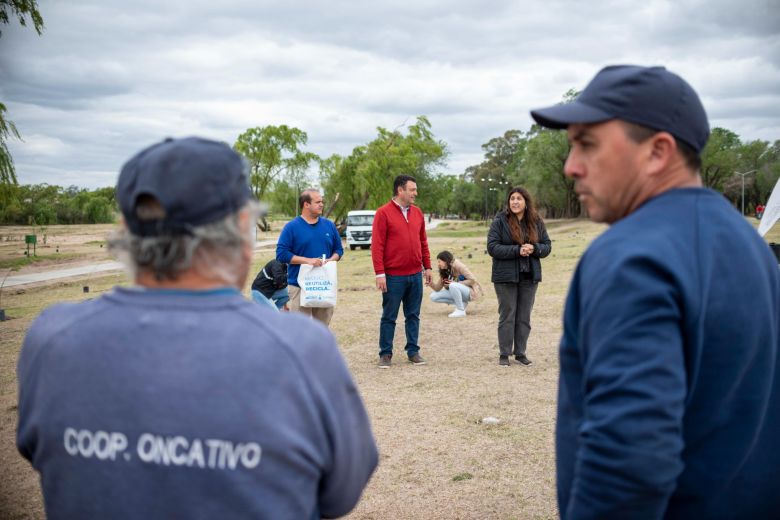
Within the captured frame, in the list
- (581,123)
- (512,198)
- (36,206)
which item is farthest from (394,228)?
(36,206)

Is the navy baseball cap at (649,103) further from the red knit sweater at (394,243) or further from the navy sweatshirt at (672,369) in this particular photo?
the red knit sweater at (394,243)

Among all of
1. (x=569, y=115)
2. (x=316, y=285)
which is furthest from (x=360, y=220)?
(x=569, y=115)

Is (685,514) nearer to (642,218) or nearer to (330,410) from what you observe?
(642,218)

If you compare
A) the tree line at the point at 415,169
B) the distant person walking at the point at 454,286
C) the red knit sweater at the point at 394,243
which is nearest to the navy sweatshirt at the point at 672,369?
the red knit sweater at the point at 394,243

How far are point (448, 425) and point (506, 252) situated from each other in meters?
2.31

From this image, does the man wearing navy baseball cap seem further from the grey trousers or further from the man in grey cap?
the grey trousers

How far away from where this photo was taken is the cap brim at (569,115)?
63.8 inches

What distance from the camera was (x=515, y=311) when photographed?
770cm

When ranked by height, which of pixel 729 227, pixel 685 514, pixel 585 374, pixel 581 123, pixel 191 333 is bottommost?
pixel 685 514

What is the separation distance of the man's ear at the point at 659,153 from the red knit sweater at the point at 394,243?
242 inches

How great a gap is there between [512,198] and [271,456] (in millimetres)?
6404

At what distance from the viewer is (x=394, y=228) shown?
777cm

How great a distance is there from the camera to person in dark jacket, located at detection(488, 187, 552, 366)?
24.3ft

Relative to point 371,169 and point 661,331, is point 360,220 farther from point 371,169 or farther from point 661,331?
point 661,331
